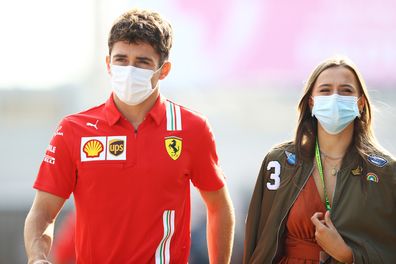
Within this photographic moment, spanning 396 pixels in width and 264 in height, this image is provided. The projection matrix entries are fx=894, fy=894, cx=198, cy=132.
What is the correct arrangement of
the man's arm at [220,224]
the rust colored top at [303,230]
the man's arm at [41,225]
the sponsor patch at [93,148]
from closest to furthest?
1. the man's arm at [41,225]
2. the sponsor patch at [93,148]
3. the rust colored top at [303,230]
4. the man's arm at [220,224]

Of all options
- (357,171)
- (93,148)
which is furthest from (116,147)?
(357,171)

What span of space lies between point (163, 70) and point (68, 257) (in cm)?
352

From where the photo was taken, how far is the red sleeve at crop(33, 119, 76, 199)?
14.3 feet

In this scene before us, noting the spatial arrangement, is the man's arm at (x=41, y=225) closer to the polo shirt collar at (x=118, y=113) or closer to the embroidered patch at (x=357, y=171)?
the polo shirt collar at (x=118, y=113)

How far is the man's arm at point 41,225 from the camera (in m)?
4.23

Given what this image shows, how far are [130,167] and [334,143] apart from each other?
43.6 inches

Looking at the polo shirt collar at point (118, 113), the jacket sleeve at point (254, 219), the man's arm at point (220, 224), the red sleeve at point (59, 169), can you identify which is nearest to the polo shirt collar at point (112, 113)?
the polo shirt collar at point (118, 113)

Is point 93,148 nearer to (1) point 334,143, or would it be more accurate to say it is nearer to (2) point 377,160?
(1) point 334,143

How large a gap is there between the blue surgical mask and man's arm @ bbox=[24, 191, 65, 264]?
1389 millimetres

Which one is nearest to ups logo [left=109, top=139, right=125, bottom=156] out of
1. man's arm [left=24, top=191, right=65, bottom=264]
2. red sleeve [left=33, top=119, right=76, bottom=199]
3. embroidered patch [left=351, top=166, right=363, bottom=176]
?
red sleeve [left=33, top=119, right=76, bottom=199]

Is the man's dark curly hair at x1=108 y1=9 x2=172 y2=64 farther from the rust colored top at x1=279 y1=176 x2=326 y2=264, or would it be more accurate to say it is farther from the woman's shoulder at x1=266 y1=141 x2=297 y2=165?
the rust colored top at x1=279 y1=176 x2=326 y2=264

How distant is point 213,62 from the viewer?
36.5 feet

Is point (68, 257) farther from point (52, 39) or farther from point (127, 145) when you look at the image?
point (52, 39)

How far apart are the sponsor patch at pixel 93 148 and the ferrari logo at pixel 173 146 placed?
0.31 meters
